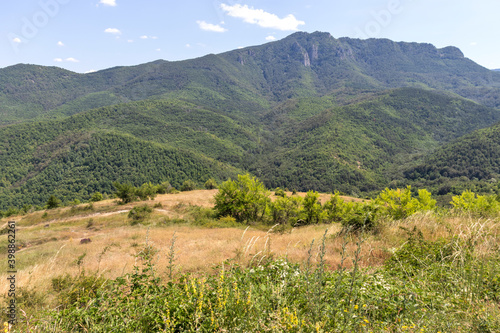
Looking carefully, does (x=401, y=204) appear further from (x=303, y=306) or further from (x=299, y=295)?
(x=303, y=306)

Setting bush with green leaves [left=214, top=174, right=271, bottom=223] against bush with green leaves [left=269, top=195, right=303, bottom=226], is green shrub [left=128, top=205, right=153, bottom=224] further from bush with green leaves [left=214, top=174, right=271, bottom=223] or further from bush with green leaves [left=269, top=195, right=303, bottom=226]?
bush with green leaves [left=269, top=195, right=303, bottom=226]

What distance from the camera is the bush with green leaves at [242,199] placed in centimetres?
2167

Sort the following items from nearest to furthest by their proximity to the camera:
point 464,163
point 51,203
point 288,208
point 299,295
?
point 299,295 < point 288,208 < point 51,203 < point 464,163

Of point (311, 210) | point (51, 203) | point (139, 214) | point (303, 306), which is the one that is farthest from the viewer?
point (51, 203)

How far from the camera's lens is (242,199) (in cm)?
2162

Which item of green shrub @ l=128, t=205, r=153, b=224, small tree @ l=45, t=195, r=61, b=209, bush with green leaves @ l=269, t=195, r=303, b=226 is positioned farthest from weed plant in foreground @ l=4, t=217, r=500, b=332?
small tree @ l=45, t=195, r=61, b=209

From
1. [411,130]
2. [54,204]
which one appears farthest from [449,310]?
[411,130]

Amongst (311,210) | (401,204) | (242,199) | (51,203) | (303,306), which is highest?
(303,306)

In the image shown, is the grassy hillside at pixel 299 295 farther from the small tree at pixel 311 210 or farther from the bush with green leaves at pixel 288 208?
the bush with green leaves at pixel 288 208

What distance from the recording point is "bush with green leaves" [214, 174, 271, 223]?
2167cm

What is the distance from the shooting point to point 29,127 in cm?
13438

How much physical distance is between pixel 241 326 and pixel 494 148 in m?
147

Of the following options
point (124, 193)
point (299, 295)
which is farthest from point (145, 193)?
point (299, 295)

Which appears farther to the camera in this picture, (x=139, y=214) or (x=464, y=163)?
(x=464, y=163)
